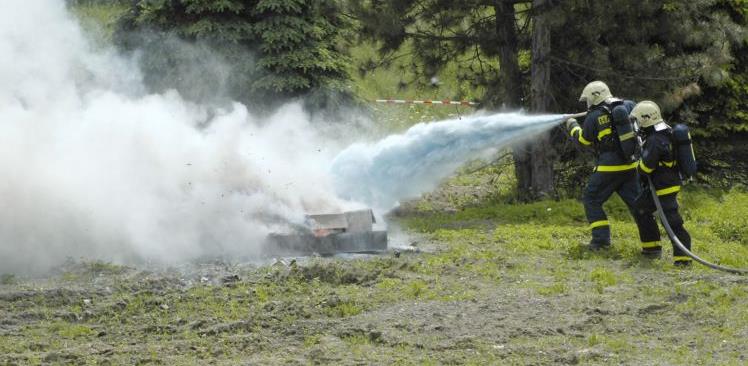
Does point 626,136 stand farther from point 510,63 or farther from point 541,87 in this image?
point 510,63

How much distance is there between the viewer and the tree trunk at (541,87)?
16.0 metres

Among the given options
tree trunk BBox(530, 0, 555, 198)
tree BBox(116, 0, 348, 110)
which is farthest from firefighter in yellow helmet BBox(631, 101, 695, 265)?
tree BBox(116, 0, 348, 110)

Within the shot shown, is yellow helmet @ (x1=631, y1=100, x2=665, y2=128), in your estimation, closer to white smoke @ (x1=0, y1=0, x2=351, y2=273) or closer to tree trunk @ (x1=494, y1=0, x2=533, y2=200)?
white smoke @ (x1=0, y1=0, x2=351, y2=273)

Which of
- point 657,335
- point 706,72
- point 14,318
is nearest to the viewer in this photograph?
point 657,335

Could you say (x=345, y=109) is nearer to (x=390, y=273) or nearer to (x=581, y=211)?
(x=581, y=211)

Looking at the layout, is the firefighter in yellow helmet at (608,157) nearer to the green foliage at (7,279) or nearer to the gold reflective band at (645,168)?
the gold reflective band at (645,168)

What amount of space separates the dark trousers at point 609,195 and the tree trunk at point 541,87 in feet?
13.5

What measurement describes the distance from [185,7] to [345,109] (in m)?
3.29

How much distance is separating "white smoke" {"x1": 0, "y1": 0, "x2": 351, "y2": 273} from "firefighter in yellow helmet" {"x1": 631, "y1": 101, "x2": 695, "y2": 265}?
159 inches

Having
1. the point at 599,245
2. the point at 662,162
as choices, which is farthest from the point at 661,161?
the point at 599,245

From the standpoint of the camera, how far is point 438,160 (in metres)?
13.7

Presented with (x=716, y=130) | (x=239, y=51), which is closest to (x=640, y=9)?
(x=716, y=130)

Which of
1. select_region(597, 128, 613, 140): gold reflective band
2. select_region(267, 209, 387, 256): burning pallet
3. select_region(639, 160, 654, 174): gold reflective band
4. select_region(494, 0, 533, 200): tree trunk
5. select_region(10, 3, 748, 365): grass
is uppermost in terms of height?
select_region(494, 0, 533, 200): tree trunk

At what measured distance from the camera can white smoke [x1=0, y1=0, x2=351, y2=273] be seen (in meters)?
11.3
